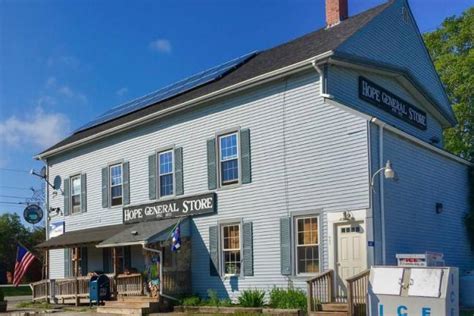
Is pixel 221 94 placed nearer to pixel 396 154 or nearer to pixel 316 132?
pixel 316 132

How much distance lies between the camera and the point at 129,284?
65.8 feet

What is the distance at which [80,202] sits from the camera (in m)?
25.4

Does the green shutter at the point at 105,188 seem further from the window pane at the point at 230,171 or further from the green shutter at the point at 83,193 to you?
the window pane at the point at 230,171

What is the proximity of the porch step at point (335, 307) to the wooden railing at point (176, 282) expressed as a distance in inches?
228

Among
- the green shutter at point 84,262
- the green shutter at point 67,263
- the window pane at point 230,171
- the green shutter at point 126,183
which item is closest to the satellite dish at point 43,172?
the green shutter at point 67,263

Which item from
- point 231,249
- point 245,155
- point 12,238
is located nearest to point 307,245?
point 231,249

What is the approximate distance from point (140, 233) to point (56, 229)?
886 centimetres

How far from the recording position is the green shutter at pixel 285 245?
54.4 feet

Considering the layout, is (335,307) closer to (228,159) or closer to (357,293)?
(357,293)

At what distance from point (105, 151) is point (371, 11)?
11171 mm

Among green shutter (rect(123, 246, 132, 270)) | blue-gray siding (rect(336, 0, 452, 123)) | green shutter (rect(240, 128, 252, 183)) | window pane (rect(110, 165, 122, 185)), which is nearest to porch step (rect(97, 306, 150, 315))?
green shutter (rect(123, 246, 132, 270))

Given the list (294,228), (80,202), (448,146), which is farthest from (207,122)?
(448,146)

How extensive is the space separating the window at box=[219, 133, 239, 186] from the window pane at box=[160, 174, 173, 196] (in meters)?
2.62

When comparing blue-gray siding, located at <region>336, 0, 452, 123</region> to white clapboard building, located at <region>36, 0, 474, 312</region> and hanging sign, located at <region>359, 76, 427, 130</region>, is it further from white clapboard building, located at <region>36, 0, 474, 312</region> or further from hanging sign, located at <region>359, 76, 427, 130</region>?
hanging sign, located at <region>359, 76, 427, 130</region>
